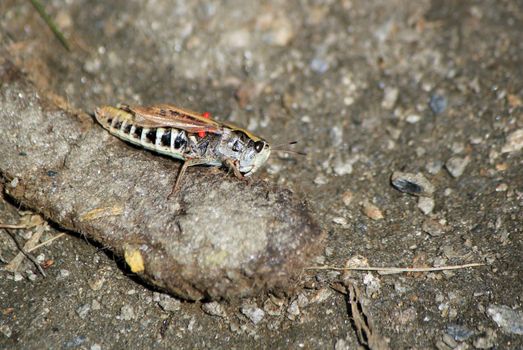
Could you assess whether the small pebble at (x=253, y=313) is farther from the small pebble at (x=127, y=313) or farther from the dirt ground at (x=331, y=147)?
the small pebble at (x=127, y=313)

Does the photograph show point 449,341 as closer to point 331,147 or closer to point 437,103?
point 331,147

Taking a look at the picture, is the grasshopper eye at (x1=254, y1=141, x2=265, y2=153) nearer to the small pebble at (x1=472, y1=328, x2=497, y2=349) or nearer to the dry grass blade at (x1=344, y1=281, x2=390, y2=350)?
the dry grass blade at (x1=344, y1=281, x2=390, y2=350)

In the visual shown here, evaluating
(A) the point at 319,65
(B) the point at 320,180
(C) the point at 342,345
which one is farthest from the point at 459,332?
(A) the point at 319,65

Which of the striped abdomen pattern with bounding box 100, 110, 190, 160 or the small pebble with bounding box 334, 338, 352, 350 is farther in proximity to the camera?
the striped abdomen pattern with bounding box 100, 110, 190, 160

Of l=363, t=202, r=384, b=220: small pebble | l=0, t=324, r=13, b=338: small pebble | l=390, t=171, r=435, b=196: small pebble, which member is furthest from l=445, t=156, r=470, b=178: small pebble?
l=0, t=324, r=13, b=338: small pebble

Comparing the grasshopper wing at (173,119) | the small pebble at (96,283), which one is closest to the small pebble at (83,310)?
the small pebble at (96,283)
